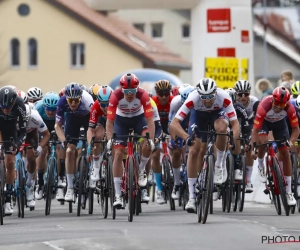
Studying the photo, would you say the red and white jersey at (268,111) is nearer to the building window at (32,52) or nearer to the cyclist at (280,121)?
the cyclist at (280,121)

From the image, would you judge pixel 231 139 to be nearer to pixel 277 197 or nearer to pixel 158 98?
pixel 277 197

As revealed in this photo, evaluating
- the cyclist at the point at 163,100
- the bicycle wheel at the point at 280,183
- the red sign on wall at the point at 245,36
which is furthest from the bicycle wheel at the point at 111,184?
the red sign on wall at the point at 245,36

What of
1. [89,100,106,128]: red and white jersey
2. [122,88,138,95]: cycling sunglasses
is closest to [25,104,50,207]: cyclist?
[89,100,106,128]: red and white jersey

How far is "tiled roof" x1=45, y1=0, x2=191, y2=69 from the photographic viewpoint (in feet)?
223

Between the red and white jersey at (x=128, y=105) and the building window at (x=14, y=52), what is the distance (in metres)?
52.1

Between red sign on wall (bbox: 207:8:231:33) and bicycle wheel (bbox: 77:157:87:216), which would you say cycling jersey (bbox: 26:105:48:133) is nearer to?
bicycle wheel (bbox: 77:157:87:216)

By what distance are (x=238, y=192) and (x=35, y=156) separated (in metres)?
3.18

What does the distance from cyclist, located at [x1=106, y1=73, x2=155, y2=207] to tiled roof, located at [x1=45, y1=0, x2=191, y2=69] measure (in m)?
49.3

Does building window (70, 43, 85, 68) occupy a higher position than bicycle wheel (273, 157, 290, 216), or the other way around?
building window (70, 43, 85, 68)

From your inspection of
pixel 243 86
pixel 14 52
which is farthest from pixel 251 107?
pixel 14 52

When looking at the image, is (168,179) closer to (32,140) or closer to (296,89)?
(32,140)

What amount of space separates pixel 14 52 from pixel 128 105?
5274 cm

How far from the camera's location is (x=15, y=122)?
1866 centimetres

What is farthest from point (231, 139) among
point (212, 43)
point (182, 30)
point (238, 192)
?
point (182, 30)
